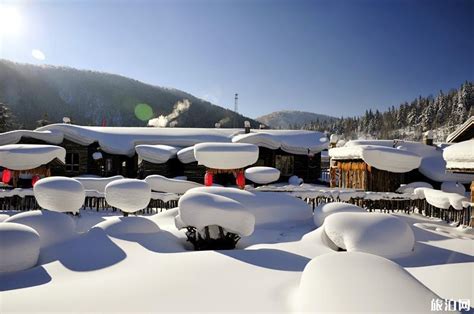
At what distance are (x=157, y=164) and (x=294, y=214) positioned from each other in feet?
40.8

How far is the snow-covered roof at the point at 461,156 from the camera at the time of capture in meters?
8.99

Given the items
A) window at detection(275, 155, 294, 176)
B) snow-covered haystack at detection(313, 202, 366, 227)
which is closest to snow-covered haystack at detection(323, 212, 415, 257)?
snow-covered haystack at detection(313, 202, 366, 227)

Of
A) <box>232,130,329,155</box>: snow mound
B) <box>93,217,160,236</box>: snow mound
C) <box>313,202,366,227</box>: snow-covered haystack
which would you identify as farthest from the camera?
<box>232,130,329,155</box>: snow mound

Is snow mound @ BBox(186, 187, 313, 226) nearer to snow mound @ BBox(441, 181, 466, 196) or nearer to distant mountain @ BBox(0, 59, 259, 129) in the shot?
snow mound @ BBox(441, 181, 466, 196)

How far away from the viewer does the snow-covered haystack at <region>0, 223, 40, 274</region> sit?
593 centimetres

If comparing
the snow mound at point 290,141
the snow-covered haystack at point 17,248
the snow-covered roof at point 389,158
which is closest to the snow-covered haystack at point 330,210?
the snow-covered roof at point 389,158

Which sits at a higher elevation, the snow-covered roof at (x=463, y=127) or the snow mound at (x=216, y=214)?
the snow-covered roof at (x=463, y=127)

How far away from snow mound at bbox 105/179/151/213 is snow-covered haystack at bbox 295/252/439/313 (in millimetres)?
7970

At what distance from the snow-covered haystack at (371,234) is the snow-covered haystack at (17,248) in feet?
21.9

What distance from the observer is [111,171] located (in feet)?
76.9

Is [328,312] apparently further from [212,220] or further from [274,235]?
[274,235]

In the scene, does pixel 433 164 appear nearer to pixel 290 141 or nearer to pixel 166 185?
pixel 290 141

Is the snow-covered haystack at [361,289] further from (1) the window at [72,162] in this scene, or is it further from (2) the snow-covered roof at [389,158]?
(1) the window at [72,162]

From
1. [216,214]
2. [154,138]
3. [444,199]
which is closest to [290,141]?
[154,138]
